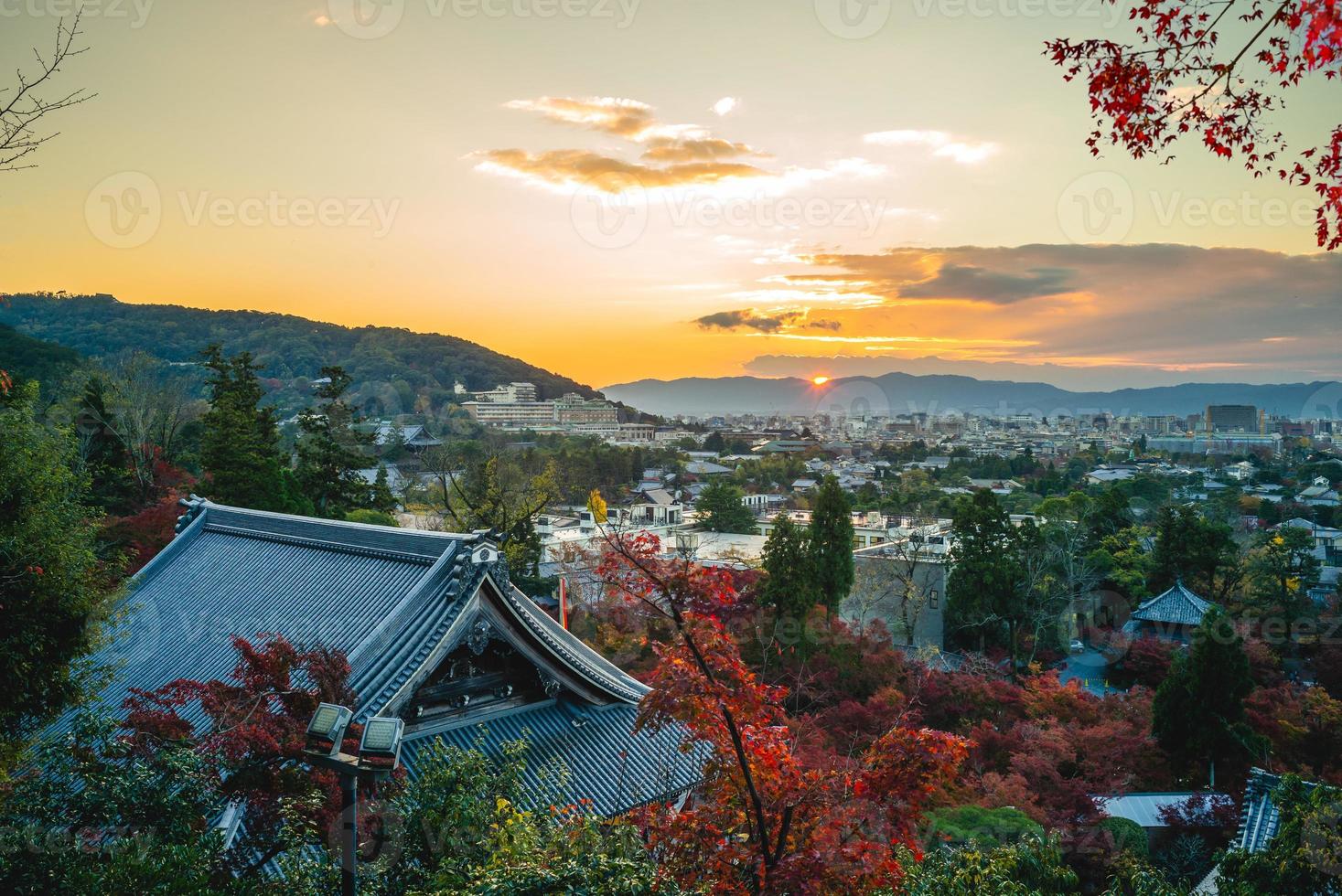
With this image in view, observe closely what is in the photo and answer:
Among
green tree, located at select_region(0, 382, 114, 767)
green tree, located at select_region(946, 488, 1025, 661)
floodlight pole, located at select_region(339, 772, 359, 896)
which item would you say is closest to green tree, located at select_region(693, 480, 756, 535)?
green tree, located at select_region(946, 488, 1025, 661)

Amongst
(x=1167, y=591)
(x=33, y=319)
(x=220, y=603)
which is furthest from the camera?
(x=33, y=319)

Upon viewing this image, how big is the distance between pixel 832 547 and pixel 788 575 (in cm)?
263

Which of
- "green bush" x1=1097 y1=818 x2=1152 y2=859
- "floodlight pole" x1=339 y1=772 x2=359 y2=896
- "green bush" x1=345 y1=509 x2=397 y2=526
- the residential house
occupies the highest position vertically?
"floodlight pole" x1=339 y1=772 x2=359 y2=896

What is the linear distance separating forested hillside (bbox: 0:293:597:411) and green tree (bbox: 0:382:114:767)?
3340 centimetres

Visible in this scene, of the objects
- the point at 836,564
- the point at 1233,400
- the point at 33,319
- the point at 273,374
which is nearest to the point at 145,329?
the point at 33,319

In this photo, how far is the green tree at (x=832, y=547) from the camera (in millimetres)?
23984

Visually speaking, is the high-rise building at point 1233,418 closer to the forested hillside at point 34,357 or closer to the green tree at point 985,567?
the green tree at point 985,567

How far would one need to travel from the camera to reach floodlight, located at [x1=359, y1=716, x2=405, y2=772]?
14.8ft

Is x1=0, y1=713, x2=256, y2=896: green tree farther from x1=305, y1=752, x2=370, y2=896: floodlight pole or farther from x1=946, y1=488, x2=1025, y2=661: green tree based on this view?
x1=946, y1=488, x2=1025, y2=661: green tree

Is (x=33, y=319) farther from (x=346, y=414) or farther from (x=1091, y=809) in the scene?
(x=1091, y=809)

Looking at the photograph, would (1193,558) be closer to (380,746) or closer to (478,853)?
(478,853)

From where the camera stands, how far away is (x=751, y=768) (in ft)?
21.2

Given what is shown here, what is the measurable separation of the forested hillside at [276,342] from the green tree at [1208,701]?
39.1 meters

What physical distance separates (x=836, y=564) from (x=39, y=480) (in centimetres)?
1959
